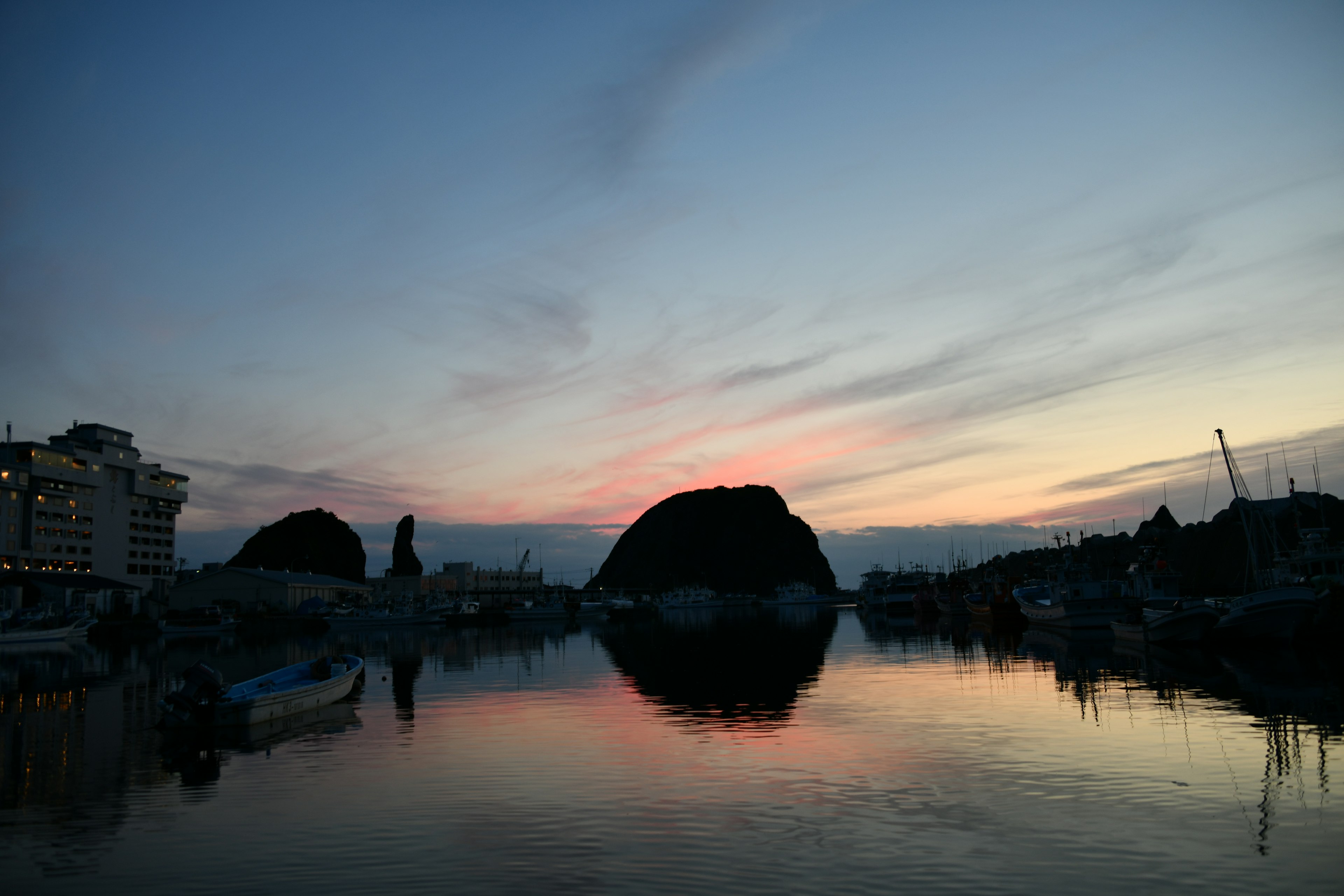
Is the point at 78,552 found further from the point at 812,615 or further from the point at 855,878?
the point at 855,878

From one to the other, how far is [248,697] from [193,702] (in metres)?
1.73

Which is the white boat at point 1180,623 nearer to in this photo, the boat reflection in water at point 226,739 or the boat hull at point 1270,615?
the boat hull at point 1270,615

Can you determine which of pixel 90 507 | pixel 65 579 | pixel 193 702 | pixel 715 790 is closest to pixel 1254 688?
pixel 715 790

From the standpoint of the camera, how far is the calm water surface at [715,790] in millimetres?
13586

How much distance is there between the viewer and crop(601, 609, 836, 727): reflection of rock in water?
32.3 metres

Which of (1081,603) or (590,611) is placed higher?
(1081,603)

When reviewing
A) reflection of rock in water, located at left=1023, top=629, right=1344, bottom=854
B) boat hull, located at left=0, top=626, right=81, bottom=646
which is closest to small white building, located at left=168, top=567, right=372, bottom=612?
boat hull, located at left=0, top=626, right=81, bottom=646

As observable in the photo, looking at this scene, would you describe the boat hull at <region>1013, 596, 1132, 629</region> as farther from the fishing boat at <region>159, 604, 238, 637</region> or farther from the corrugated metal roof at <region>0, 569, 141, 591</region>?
the corrugated metal roof at <region>0, 569, 141, 591</region>

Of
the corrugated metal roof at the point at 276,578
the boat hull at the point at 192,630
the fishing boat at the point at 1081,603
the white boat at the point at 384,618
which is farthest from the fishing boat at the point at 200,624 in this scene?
the fishing boat at the point at 1081,603

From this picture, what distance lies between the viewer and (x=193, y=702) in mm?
29281

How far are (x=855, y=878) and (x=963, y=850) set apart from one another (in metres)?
2.42

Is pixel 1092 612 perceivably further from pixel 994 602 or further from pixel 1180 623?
pixel 994 602

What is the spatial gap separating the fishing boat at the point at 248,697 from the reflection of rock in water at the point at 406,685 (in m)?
3.00

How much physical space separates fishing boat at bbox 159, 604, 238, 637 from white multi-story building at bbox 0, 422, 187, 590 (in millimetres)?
37538
